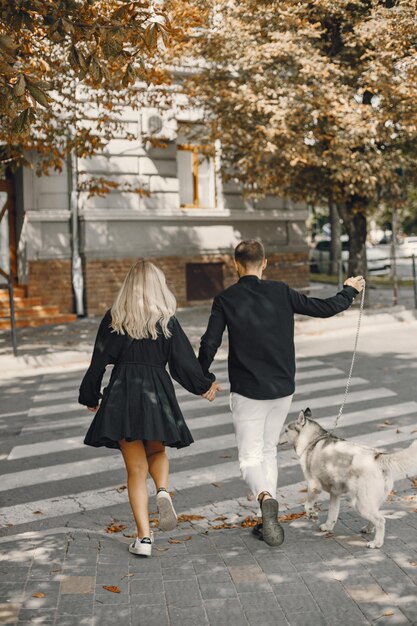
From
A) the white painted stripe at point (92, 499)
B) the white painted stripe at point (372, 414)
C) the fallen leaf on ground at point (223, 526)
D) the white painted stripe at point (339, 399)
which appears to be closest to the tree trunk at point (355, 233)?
the white painted stripe at point (339, 399)

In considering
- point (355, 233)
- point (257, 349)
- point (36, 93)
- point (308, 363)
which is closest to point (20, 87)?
point (36, 93)

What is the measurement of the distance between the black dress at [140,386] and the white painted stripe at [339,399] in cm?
479

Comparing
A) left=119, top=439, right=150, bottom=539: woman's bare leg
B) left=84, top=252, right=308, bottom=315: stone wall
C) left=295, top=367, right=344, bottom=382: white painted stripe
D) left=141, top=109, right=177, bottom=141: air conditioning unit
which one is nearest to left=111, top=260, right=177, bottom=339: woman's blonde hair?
left=119, top=439, right=150, bottom=539: woman's bare leg

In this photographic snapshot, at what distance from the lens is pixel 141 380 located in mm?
5309

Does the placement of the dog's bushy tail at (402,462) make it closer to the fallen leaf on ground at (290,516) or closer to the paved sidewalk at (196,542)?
the paved sidewalk at (196,542)

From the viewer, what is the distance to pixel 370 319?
60.8ft

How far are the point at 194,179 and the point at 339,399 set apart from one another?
12552mm

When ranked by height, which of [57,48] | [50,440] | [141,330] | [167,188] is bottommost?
[50,440]

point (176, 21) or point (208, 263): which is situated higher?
point (176, 21)

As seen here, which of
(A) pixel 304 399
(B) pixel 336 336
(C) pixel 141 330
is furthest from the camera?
(B) pixel 336 336

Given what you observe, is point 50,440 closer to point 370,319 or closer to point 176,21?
point 176,21

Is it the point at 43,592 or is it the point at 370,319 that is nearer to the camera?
the point at 43,592

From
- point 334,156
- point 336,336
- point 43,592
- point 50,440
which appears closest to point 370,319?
point 336,336

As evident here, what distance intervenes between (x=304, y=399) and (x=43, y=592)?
21.1 ft
